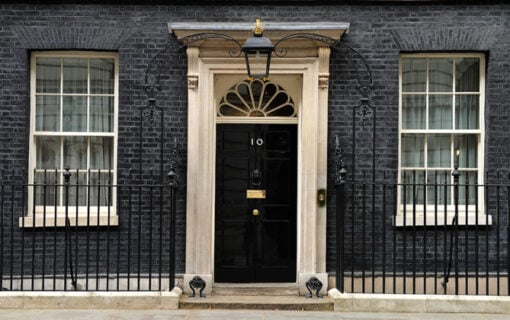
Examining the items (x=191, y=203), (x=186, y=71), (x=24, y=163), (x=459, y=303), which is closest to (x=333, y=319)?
(x=459, y=303)

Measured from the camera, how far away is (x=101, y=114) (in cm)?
1055

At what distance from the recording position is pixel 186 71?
1033 cm

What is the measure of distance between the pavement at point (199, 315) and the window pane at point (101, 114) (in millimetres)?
2652

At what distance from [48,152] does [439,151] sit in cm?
541

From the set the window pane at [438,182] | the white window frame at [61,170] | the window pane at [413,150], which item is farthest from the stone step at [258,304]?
the window pane at [413,150]

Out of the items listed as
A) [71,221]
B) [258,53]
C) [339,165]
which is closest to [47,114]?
[71,221]

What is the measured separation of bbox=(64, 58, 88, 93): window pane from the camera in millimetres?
10523

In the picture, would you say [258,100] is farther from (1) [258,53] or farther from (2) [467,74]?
(2) [467,74]

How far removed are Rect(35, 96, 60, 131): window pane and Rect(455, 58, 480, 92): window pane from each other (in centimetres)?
553

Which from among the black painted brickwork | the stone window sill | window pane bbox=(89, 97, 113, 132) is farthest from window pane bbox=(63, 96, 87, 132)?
the stone window sill

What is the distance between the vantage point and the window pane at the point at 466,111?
34.7 feet

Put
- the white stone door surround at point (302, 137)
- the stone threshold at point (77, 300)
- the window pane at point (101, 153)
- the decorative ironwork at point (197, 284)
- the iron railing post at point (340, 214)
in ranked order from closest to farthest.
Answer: the stone threshold at point (77, 300), the iron railing post at point (340, 214), the decorative ironwork at point (197, 284), the white stone door surround at point (302, 137), the window pane at point (101, 153)

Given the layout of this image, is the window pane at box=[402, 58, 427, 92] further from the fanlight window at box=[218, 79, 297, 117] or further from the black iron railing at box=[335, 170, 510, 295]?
the fanlight window at box=[218, 79, 297, 117]

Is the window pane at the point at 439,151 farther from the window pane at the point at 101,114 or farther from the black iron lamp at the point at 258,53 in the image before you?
the window pane at the point at 101,114
